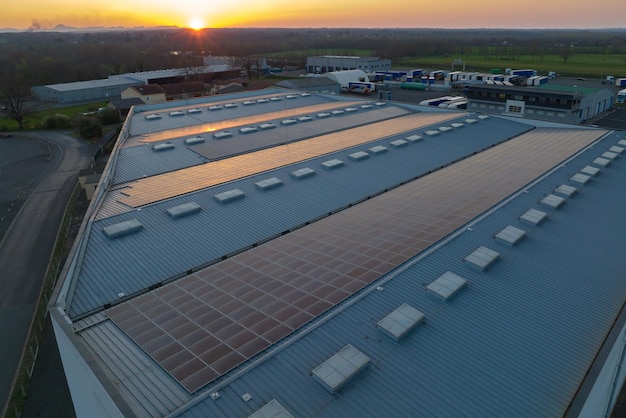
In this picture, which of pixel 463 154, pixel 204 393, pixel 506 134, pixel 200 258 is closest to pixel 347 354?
pixel 204 393

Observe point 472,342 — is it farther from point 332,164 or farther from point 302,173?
point 332,164

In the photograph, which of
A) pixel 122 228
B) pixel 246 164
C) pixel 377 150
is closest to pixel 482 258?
pixel 377 150

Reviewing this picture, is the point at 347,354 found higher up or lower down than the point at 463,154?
lower down

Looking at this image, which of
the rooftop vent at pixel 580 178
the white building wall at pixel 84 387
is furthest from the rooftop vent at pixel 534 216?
the white building wall at pixel 84 387

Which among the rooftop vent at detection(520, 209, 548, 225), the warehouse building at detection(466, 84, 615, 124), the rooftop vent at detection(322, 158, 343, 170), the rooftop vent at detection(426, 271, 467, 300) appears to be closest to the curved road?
the rooftop vent at detection(426, 271, 467, 300)

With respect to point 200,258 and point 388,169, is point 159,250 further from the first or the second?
point 388,169
